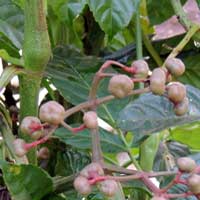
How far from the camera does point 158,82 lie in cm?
58

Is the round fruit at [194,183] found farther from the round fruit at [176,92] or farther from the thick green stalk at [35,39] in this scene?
the thick green stalk at [35,39]

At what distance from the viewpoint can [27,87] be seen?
0.75 meters

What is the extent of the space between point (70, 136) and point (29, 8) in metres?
0.21

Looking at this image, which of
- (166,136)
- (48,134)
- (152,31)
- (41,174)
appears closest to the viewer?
(48,134)

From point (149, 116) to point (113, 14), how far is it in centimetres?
17

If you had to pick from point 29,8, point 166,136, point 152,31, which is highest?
point 29,8

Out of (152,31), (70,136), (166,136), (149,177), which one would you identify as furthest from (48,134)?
(152,31)

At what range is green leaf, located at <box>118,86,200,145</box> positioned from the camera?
0.69m

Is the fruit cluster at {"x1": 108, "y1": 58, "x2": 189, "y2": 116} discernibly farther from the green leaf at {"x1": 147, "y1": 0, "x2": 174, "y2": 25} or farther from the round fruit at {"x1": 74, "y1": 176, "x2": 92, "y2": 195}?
the green leaf at {"x1": 147, "y1": 0, "x2": 174, "y2": 25}

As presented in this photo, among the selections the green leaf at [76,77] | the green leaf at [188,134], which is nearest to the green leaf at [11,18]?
the green leaf at [76,77]

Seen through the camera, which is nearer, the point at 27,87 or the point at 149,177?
the point at 149,177

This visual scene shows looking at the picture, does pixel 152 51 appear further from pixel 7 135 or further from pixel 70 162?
pixel 7 135

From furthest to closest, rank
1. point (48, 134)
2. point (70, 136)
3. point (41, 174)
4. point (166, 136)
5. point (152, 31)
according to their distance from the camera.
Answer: point (152, 31)
point (166, 136)
point (70, 136)
point (41, 174)
point (48, 134)

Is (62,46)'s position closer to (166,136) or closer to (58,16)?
(58,16)
